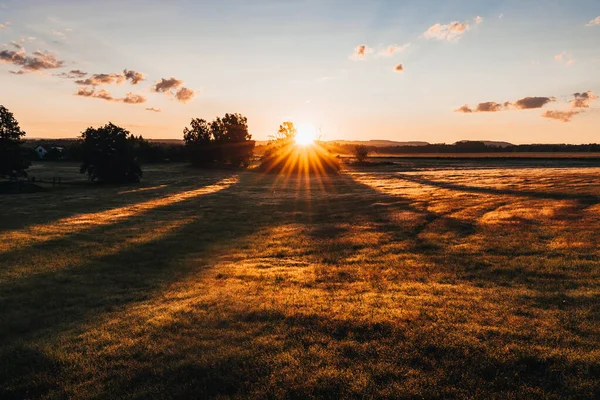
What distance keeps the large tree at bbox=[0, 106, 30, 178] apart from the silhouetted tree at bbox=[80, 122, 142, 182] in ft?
31.0

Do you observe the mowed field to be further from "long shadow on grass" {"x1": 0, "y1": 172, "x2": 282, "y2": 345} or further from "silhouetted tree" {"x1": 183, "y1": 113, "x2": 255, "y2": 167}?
"silhouetted tree" {"x1": 183, "y1": 113, "x2": 255, "y2": 167}

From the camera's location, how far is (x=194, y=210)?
127ft

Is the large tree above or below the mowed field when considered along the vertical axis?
above

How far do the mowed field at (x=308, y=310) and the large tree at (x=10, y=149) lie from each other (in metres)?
36.8

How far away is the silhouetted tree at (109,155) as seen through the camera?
6794 centimetres

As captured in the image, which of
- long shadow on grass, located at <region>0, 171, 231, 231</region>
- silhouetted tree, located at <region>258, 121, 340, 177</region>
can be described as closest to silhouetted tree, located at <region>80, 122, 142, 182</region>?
long shadow on grass, located at <region>0, 171, 231, 231</region>

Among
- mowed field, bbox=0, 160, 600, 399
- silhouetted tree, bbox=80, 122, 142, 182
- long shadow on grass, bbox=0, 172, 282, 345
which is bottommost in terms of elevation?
long shadow on grass, bbox=0, 172, 282, 345

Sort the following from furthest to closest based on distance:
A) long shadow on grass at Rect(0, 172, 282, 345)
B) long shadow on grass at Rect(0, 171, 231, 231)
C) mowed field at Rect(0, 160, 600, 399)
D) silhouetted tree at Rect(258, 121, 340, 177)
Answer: silhouetted tree at Rect(258, 121, 340, 177) → long shadow on grass at Rect(0, 171, 231, 231) → long shadow on grass at Rect(0, 172, 282, 345) → mowed field at Rect(0, 160, 600, 399)

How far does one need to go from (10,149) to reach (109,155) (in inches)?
569

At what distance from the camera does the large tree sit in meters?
57.7

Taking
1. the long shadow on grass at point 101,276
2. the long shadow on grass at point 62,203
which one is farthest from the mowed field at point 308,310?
the long shadow on grass at point 62,203

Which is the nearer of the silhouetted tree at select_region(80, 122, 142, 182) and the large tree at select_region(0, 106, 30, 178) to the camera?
the large tree at select_region(0, 106, 30, 178)

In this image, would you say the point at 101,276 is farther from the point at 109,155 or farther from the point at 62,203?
the point at 109,155

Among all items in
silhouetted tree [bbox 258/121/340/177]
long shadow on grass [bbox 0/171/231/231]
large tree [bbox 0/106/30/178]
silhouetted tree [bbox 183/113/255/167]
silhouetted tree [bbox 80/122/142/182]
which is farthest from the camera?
silhouetted tree [bbox 183/113/255/167]
